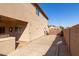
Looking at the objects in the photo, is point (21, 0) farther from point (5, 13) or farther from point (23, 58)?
point (5, 13)

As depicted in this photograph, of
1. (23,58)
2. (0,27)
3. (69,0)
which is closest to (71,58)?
(23,58)

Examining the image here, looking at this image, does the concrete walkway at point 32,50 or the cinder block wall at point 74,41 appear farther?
the concrete walkway at point 32,50

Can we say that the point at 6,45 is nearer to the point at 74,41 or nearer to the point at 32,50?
the point at 32,50

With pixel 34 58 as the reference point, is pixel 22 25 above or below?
above

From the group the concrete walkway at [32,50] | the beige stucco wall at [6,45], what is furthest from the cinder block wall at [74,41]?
the beige stucco wall at [6,45]

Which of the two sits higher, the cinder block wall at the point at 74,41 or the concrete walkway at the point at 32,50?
the cinder block wall at the point at 74,41

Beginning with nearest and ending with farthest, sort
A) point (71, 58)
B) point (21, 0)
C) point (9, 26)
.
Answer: point (71, 58), point (21, 0), point (9, 26)

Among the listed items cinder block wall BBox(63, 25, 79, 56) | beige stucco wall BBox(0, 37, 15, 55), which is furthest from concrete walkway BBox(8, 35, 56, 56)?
cinder block wall BBox(63, 25, 79, 56)

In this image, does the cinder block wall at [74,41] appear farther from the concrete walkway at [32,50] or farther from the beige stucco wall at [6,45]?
the beige stucco wall at [6,45]

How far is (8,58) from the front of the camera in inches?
116

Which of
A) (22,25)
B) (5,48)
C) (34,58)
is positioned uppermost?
(22,25)

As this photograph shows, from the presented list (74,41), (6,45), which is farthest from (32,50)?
(74,41)

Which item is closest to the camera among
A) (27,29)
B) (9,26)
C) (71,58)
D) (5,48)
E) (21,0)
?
(71,58)

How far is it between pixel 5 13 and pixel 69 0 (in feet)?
19.4
